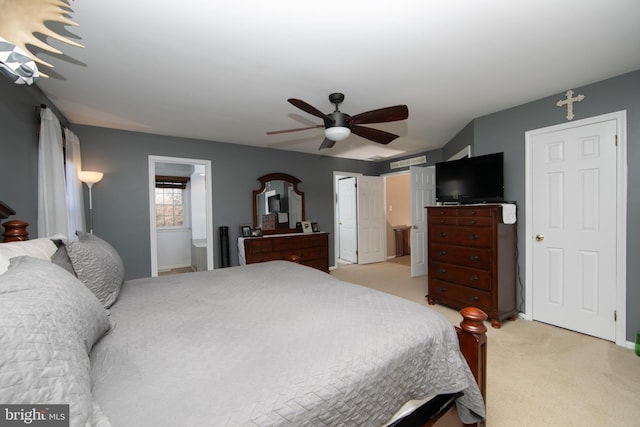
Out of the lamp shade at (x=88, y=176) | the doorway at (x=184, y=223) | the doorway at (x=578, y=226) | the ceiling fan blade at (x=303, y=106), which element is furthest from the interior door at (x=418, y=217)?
the lamp shade at (x=88, y=176)

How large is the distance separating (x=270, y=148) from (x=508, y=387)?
4.39 metres

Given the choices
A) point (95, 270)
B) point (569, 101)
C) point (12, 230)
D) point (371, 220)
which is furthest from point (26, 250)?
point (371, 220)

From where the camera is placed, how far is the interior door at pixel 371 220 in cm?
589

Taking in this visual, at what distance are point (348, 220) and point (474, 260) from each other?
335cm

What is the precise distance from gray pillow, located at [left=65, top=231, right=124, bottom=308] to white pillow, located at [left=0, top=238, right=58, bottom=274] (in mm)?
109

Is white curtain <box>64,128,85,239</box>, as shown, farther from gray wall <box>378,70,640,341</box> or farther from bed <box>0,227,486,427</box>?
gray wall <box>378,70,640,341</box>

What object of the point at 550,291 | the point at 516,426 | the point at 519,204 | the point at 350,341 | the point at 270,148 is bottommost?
the point at 516,426

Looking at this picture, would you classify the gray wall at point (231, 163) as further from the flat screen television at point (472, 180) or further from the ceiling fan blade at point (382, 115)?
the ceiling fan blade at point (382, 115)

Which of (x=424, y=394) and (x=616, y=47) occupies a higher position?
(x=616, y=47)

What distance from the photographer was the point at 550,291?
9.32ft

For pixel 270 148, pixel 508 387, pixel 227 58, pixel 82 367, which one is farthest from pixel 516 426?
pixel 270 148

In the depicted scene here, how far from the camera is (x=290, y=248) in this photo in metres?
4.55

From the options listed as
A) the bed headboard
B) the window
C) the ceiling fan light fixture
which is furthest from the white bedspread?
the window

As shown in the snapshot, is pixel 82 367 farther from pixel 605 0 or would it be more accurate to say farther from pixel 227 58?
pixel 605 0
